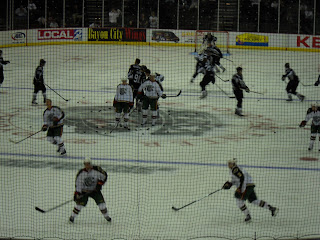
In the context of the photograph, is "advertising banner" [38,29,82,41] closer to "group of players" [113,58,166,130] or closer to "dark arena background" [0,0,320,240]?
"dark arena background" [0,0,320,240]

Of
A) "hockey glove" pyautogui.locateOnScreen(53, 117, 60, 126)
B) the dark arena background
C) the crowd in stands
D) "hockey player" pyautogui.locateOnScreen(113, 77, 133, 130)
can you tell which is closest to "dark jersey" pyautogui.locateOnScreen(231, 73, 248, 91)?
the dark arena background

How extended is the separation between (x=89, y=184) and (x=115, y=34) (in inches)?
804

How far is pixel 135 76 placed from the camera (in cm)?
1756

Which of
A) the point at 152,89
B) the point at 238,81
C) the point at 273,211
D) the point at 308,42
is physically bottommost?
the point at 273,211

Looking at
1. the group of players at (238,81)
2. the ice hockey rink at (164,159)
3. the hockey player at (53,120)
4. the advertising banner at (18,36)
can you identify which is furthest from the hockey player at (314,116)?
the advertising banner at (18,36)

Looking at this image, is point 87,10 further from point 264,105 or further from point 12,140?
point 12,140

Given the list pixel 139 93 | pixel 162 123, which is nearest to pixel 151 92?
pixel 139 93

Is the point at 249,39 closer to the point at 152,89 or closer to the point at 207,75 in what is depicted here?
the point at 207,75

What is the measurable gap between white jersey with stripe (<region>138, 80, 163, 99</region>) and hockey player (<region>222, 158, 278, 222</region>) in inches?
244

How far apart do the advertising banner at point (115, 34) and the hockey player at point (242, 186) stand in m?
20.3

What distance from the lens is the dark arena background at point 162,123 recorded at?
10922 millimetres

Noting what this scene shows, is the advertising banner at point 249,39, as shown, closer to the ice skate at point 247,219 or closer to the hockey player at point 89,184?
the ice skate at point 247,219

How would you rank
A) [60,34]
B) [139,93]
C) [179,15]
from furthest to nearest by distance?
[179,15]
[60,34]
[139,93]

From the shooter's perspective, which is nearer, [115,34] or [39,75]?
[39,75]
